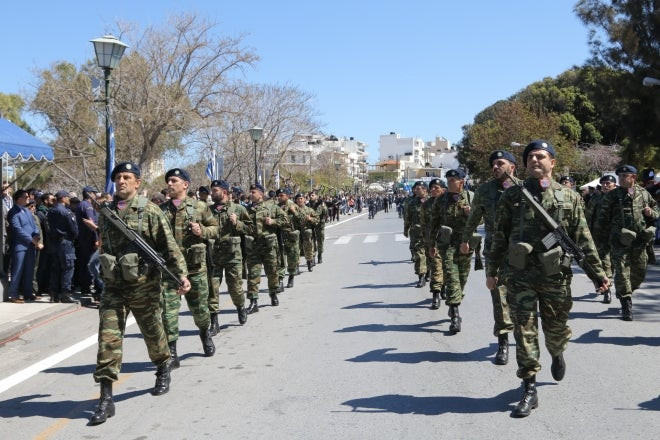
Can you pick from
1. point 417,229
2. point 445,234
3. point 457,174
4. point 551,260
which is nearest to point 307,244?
point 417,229

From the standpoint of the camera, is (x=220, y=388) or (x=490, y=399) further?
(x=220, y=388)

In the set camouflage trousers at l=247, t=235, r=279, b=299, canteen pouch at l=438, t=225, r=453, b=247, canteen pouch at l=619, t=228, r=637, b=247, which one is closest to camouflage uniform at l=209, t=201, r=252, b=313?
camouflage trousers at l=247, t=235, r=279, b=299

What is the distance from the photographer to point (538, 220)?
524cm

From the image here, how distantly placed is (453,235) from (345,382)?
10.4 feet

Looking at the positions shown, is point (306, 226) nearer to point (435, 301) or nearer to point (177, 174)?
point (435, 301)

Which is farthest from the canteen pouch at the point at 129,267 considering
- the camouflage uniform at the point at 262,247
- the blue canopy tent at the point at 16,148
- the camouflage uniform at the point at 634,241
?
the blue canopy tent at the point at 16,148

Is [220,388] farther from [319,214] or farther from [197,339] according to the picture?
[319,214]

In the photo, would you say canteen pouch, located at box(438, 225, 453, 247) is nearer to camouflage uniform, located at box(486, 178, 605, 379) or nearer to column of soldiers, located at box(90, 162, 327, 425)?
column of soldiers, located at box(90, 162, 327, 425)

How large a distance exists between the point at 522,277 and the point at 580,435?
1219mm

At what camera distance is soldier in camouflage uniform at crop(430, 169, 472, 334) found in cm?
828

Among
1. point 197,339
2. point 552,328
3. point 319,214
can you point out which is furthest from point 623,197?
point 319,214

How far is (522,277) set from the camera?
5309 mm

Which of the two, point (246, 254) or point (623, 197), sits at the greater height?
point (623, 197)

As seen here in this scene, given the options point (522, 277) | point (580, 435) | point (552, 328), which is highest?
point (522, 277)
